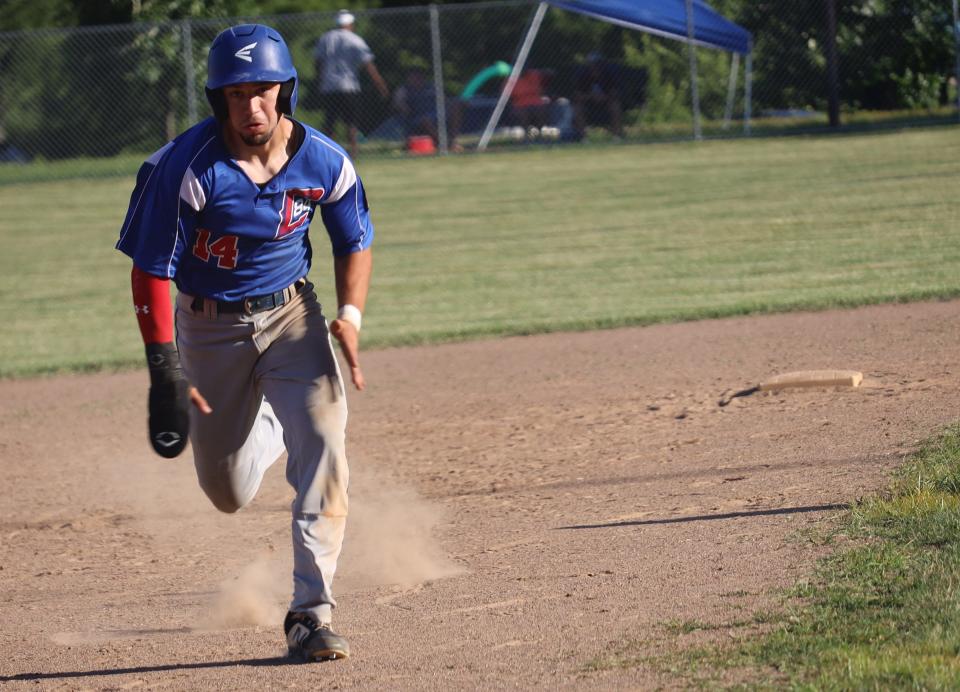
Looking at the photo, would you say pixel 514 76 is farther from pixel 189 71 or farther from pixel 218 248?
pixel 218 248

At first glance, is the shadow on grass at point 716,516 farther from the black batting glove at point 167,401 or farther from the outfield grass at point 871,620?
the black batting glove at point 167,401

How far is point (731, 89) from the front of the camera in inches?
830

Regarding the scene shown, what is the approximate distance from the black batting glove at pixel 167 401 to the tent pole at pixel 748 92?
17.3 m

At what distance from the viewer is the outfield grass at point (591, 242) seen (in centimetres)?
1097

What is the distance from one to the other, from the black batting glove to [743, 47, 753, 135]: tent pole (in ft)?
56.9

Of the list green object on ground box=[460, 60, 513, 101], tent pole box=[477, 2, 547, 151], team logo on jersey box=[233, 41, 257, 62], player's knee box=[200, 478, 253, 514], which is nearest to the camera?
team logo on jersey box=[233, 41, 257, 62]

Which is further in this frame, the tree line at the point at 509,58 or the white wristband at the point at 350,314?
the tree line at the point at 509,58

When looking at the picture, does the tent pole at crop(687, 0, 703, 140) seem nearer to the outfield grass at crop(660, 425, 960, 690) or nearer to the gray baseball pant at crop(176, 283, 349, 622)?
the outfield grass at crop(660, 425, 960, 690)

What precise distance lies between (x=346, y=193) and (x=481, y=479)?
94.4 inches

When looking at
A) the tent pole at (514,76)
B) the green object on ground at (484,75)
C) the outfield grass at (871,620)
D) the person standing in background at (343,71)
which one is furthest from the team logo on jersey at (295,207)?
the green object on ground at (484,75)

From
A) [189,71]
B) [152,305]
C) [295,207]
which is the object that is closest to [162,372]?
[152,305]

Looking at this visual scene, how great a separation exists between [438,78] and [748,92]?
502cm

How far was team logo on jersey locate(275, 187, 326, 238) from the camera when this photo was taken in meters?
4.50

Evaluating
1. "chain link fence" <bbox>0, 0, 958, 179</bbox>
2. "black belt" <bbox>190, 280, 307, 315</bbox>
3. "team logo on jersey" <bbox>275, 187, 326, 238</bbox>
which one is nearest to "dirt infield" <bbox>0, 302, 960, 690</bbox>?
"black belt" <bbox>190, 280, 307, 315</bbox>
